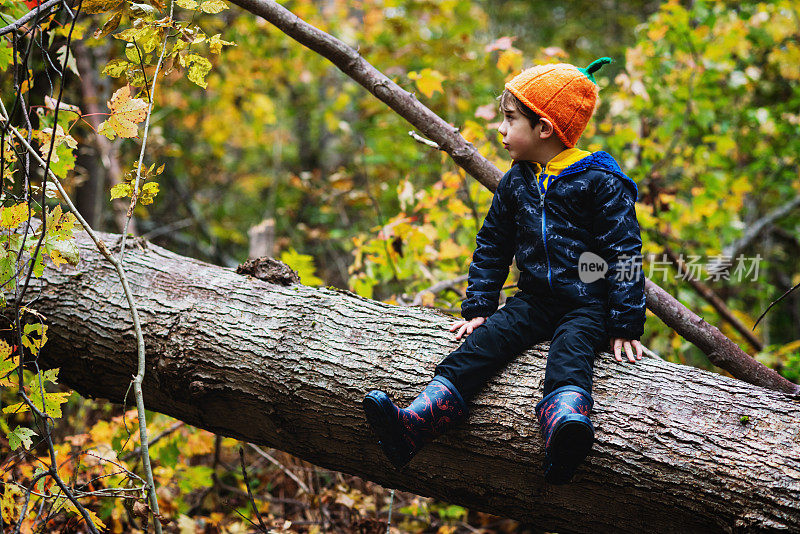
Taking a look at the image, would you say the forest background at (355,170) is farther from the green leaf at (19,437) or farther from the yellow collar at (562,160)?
the yellow collar at (562,160)

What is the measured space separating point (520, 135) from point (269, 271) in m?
1.23

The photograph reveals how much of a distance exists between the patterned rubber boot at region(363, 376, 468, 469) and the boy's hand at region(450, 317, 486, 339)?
31cm

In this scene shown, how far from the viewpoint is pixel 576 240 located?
2158 millimetres

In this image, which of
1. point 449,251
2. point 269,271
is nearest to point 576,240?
point 269,271

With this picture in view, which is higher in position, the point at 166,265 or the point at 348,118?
the point at 348,118

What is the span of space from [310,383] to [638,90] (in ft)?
11.2

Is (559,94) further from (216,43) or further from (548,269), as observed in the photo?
(216,43)

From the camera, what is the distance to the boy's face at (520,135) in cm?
220

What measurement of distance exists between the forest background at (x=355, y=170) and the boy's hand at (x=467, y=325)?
85 centimetres

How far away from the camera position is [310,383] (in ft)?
6.91

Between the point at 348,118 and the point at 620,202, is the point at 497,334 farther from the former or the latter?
the point at 348,118

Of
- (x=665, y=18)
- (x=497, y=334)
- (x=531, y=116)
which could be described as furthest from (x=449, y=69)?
(x=497, y=334)

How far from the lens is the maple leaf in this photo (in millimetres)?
2041

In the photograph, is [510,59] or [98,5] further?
[510,59]
